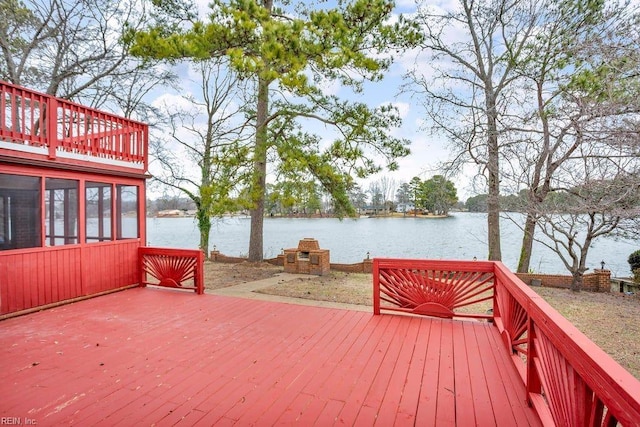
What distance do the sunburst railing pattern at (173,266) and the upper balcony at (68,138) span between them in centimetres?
162

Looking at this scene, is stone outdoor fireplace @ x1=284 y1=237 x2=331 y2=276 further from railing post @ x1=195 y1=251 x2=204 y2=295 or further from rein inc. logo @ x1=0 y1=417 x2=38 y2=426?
rein inc. logo @ x1=0 y1=417 x2=38 y2=426

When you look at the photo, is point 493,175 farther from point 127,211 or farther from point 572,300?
point 127,211

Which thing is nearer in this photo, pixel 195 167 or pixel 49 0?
pixel 49 0

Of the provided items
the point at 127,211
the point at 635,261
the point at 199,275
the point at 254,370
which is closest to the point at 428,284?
the point at 254,370

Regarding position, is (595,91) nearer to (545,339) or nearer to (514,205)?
(514,205)

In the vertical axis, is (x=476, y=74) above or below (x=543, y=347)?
above

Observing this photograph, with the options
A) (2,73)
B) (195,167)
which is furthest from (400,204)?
(2,73)

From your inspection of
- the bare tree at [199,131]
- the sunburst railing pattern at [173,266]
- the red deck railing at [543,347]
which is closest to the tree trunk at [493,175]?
the red deck railing at [543,347]

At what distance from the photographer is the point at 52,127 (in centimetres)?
493

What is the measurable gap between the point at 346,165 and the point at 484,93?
488 cm

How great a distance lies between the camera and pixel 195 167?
1605 centimetres

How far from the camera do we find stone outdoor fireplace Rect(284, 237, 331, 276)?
10.1 metres

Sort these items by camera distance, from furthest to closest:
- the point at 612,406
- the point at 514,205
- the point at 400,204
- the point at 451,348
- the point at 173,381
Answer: the point at 400,204
the point at 514,205
the point at 451,348
the point at 173,381
the point at 612,406

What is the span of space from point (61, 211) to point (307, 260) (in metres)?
6.21
